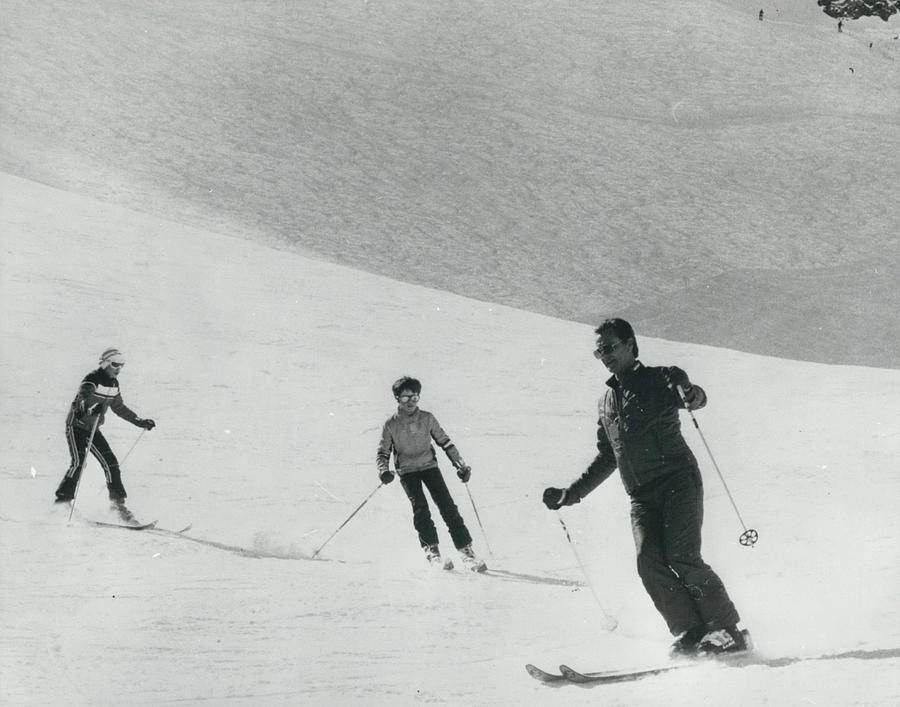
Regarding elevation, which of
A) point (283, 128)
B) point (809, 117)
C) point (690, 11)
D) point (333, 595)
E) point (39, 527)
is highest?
point (690, 11)

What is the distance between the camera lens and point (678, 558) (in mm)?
4820

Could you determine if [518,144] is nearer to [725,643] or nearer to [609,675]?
[725,643]

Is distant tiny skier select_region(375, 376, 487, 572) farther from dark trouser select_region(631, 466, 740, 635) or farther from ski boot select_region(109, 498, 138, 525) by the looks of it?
dark trouser select_region(631, 466, 740, 635)

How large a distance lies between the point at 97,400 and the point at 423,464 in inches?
100

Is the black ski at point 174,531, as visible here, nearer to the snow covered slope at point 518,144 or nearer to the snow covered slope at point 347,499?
the snow covered slope at point 347,499

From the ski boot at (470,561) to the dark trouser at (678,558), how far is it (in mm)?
2410

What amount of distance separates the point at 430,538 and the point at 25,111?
22.9 meters

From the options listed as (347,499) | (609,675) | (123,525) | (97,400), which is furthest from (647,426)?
(347,499)

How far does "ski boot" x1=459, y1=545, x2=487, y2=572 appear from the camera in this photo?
284 inches

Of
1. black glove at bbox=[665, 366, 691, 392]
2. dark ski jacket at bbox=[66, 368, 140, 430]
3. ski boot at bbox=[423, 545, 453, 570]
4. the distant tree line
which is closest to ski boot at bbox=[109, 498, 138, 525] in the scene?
dark ski jacket at bbox=[66, 368, 140, 430]

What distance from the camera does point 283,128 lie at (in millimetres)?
29422

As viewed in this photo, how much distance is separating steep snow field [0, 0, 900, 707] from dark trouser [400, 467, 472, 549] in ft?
1.05

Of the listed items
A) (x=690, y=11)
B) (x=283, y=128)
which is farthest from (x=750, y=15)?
(x=283, y=128)

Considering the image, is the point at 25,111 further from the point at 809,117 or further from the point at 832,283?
the point at 809,117
